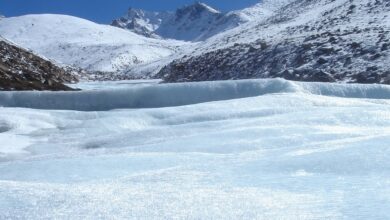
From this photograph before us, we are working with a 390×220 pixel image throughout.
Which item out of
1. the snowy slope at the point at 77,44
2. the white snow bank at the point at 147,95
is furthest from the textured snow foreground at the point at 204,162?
the snowy slope at the point at 77,44

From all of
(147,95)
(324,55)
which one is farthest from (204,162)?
(324,55)

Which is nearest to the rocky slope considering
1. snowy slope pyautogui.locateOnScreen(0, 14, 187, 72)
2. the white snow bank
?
the white snow bank

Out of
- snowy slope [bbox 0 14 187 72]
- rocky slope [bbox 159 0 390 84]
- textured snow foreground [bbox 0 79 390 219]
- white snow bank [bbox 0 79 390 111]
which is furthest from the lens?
snowy slope [bbox 0 14 187 72]

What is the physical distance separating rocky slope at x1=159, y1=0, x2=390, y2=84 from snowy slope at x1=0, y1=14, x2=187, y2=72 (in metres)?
79.8

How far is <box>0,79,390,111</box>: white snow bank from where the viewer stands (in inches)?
619

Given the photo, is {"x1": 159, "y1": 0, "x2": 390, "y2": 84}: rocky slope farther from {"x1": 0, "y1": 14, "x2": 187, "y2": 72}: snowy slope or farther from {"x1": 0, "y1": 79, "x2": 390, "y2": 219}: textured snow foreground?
{"x1": 0, "y1": 14, "x2": 187, "y2": 72}: snowy slope

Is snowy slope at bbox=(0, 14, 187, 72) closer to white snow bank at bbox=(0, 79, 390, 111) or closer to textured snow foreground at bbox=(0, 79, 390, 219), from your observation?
white snow bank at bbox=(0, 79, 390, 111)

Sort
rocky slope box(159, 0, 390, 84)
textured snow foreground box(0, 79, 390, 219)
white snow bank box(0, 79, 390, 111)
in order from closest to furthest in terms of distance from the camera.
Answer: textured snow foreground box(0, 79, 390, 219) < white snow bank box(0, 79, 390, 111) < rocky slope box(159, 0, 390, 84)

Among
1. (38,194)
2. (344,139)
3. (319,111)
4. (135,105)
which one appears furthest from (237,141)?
(135,105)

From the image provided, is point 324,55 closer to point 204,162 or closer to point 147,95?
point 147,95

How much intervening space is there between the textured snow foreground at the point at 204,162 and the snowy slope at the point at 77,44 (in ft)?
381

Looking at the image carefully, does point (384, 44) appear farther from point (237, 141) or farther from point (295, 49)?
point (237, 141)

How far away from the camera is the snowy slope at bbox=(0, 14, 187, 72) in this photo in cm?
14238

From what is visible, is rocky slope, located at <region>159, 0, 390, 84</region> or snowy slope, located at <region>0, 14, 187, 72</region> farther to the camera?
snowy slope, located at <region>0, 14, 187, 72</region>
